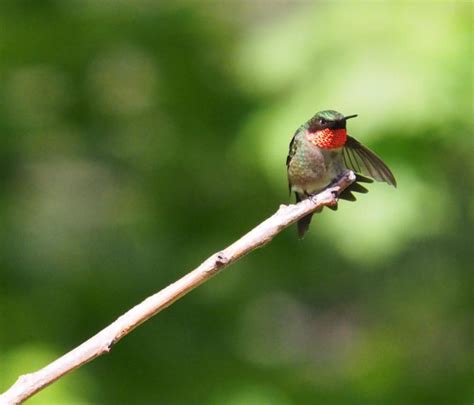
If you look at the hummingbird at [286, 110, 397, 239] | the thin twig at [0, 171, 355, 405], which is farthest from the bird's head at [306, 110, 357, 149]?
the thin twig at [0, 171, 355, 405]

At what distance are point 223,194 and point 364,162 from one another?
2.30 meters

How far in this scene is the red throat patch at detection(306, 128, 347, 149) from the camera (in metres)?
2.10

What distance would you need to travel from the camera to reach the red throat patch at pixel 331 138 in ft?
6.91

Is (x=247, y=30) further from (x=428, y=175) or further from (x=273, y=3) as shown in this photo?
(x=273, y=3)

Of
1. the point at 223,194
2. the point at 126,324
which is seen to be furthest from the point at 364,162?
the point at 223,194

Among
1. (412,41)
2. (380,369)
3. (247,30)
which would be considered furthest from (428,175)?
(247,30)

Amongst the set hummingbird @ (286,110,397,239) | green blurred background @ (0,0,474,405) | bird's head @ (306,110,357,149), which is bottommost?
green blurred background @ (0,0,474,405)

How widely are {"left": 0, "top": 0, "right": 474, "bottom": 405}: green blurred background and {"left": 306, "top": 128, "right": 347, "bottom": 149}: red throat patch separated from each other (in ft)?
3.72

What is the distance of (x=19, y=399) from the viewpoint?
1.30m

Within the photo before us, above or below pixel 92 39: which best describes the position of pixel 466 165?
below

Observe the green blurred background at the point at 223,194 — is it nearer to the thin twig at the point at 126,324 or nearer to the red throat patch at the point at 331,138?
the red throat patch at the point at 331,138

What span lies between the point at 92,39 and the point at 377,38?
1.70 m

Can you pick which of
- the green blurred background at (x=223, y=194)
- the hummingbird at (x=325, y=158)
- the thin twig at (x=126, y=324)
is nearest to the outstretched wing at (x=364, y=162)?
the hummingbird at (x=325, y=158)

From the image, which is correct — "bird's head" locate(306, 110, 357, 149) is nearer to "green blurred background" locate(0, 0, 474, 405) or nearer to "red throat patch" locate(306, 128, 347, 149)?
"red throat patch" locate(306, 128, 347, 149)
